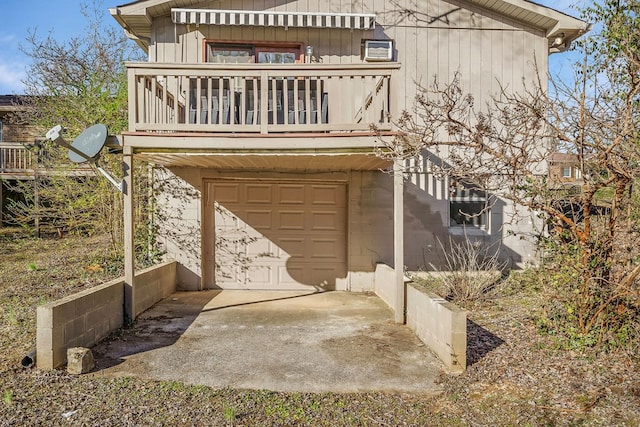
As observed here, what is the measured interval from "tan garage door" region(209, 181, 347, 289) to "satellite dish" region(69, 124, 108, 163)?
3043 millimetres

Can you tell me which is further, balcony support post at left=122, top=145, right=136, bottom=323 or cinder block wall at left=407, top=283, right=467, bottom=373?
balcony support post at left=122, top=145, right=136, bottom=323

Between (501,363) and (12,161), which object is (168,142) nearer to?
(501,363)

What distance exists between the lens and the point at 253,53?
331 inches

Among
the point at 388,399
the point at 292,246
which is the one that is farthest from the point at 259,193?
the point at 388,399

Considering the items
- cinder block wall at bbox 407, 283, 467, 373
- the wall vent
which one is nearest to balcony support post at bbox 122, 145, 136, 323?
cinder block wall at bbox 407, 283, 467, 373

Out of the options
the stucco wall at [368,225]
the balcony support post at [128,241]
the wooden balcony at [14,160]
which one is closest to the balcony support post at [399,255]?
the stucco wall at [368,225]

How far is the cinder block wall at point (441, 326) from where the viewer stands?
4328 millimetres

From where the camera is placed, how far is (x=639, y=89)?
4.26 metres

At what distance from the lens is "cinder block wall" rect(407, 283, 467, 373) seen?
4328mm

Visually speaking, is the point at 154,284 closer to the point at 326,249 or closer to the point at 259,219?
the point at 259,219

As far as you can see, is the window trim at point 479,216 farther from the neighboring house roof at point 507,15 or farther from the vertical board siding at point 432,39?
the neighboring house roof at point 507,15

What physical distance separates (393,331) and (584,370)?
2.17 metres

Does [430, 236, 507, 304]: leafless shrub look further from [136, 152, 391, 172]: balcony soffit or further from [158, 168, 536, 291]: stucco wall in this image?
[136, 152, 391, 172]: balcony soffit

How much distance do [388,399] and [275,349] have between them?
1.67 metres
